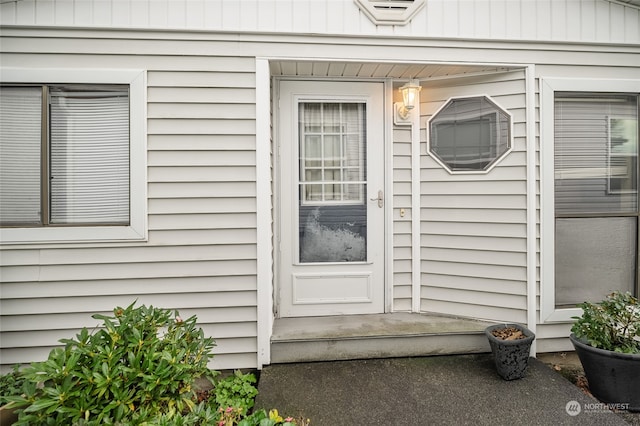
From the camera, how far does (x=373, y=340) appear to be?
8.15 ft

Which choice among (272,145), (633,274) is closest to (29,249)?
(272,145)

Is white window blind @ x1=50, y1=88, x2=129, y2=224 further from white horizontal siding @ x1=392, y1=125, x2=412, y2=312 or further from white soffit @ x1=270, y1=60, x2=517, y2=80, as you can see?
white horizontal siding @ x1=392, y1=125, x2=412, y2=312

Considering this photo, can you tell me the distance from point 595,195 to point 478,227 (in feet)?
3.23

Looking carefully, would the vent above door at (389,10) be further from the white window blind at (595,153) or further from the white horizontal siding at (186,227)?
the white window blind at (595,153)

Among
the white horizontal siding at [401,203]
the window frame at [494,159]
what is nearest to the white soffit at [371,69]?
the window frame at [494,159]

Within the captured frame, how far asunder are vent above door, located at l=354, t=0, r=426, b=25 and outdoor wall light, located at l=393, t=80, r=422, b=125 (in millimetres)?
492

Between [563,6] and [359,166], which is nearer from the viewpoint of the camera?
[563,6]

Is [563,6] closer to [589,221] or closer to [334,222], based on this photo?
[589,221]

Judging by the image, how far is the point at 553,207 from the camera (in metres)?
2.61

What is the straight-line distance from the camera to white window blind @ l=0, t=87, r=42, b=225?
7.80ft

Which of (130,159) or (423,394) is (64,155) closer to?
(130,159)

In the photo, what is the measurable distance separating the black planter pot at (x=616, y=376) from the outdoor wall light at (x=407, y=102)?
212 centimetres

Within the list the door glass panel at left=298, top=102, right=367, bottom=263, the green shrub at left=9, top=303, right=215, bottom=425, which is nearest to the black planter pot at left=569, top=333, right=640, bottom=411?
the door glass panel at left=298, top=102, right=367, bottom=263

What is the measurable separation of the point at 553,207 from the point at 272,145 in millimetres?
2349
